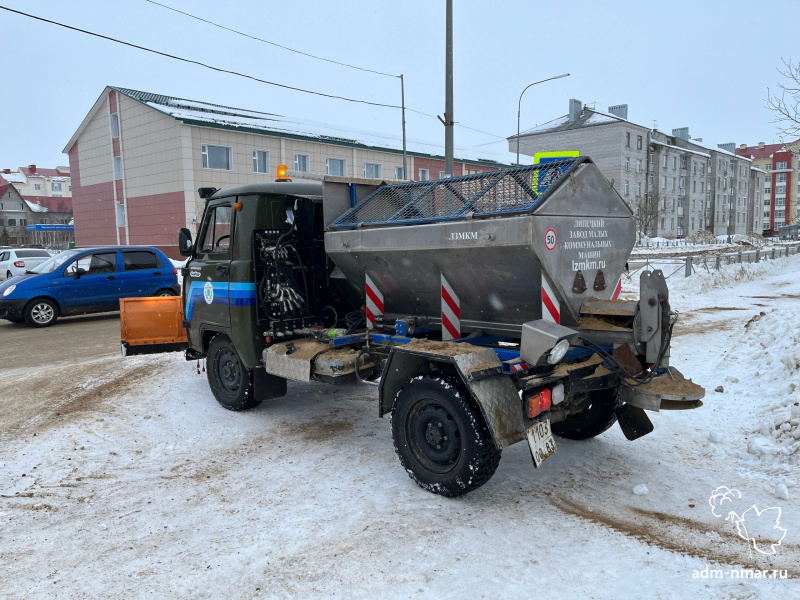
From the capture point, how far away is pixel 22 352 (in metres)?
10.2

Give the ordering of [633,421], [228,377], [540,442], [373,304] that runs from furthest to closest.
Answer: [228,377], [373,304], [633,421], [540,442]

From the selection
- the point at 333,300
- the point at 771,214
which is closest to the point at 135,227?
the point at 333,300

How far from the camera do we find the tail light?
162 inches

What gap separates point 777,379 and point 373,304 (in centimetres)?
466

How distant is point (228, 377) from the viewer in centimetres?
679

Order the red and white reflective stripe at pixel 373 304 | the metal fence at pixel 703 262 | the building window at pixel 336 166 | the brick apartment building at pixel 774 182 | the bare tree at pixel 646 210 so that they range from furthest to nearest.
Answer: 1. the brick apartment building at pixel 774 182
2. the bare tree at pixel 646 210
3. the building window at pixel 336 166
4. the metal fence at pixel 703 262
5. the red and white reflective stripe at pixel 373 304

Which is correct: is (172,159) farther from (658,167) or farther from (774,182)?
(774,182)

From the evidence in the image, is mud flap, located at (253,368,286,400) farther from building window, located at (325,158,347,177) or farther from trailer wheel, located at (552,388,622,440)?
building window, located at (325,158,347,177)

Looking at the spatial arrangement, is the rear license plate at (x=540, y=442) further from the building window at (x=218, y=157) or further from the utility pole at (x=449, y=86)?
the building window at (x=218, y=157)

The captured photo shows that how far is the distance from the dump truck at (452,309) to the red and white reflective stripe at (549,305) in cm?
1

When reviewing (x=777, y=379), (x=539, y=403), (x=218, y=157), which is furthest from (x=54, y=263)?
(x=218, y=157)

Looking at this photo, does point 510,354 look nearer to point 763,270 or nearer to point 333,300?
point 333,300

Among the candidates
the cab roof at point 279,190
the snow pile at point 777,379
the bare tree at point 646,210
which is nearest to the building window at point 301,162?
the snow pile at point 777,379

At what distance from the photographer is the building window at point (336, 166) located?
30.6 m
